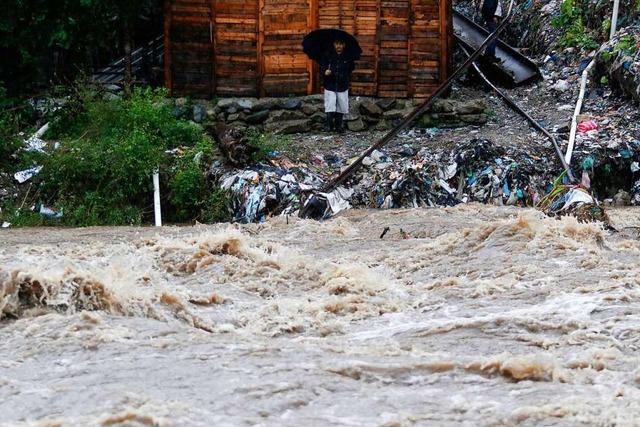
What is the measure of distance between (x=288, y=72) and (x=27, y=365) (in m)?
10.2

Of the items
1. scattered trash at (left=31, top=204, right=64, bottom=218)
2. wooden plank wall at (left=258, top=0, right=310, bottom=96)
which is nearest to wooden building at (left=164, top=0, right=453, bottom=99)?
wooden plank wall at (left=258, top=0, right=310, bottom=96)

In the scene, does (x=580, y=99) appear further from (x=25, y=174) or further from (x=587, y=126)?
(x=25, y=174)

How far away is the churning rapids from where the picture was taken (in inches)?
158

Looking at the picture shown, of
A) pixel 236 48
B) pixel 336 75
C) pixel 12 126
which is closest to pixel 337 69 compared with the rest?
pixel 336 75

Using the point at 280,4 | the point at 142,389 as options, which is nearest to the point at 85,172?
the point at 280,4

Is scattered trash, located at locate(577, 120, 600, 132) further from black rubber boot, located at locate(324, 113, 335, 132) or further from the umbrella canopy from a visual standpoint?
black rubber boot, located at locate(324, 113, 335, 132)

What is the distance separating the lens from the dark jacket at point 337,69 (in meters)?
13.7

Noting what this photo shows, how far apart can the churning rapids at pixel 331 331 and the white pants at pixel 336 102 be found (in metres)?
5.06

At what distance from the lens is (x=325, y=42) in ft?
45.5

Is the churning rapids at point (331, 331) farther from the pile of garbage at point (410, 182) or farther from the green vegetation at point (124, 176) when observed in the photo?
the green vegetation at point (124, 176)

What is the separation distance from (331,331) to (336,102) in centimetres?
855

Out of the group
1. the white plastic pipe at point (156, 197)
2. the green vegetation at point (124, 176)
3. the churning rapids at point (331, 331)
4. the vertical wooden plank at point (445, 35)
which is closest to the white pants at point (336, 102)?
the vertical wooden plank at point (445, 35)

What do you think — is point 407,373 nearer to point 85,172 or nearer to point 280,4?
point 85,172

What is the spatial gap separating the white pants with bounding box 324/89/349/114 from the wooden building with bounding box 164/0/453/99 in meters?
0.83
